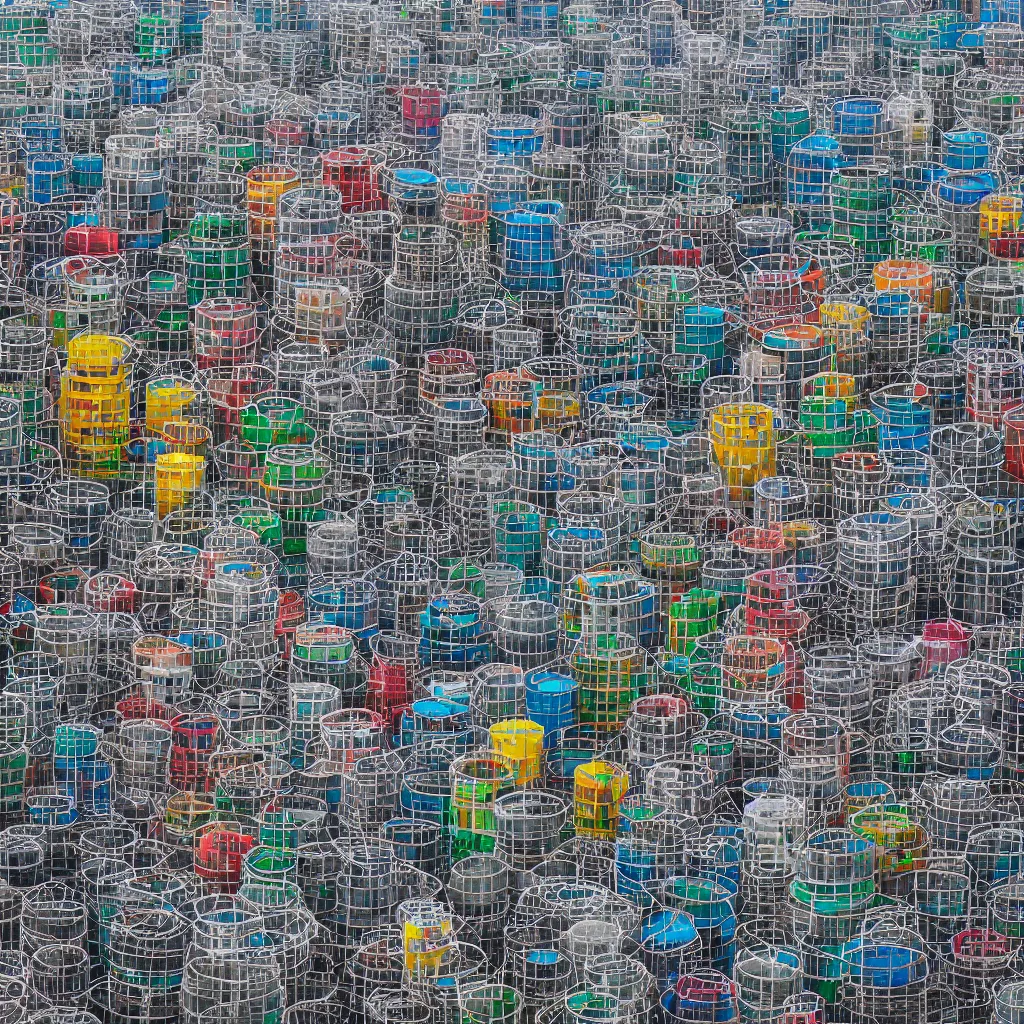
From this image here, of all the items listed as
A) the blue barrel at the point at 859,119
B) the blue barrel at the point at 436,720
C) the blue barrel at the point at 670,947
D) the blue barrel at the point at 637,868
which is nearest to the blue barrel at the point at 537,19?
the blue barrel at the point at 859,119

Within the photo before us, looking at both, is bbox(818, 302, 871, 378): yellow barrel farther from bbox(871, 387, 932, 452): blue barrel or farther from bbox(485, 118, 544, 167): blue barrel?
bbox(485, 118, 544, 167): blue barrel

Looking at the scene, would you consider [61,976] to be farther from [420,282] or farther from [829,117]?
[829,117]

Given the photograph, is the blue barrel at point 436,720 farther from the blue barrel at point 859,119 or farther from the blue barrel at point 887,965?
the blue barrel at point 859,119

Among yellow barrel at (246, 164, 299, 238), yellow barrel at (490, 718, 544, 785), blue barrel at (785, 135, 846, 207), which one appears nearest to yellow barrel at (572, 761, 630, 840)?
yellow barrel at (490, 718, 544, 785)

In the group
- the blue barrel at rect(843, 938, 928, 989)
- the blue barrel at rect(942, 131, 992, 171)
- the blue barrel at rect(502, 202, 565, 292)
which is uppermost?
the blue barrel at rect(942, 131, 992, 171)

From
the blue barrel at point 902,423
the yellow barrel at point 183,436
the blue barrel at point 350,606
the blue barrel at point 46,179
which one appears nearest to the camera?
the blue barrel at point 350,606

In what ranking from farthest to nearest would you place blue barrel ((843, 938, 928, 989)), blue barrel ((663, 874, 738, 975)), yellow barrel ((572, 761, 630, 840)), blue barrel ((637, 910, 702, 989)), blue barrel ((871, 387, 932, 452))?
blue barrel ((871, 387, 932, 452)) → yellow barrel ((572, 761, 630, 840)) → blue barrel ((663, 874, 738, 975)) → blue barrel ((637, 910, 702, 989)) → blue barrel ((843, 938, 928, 989))

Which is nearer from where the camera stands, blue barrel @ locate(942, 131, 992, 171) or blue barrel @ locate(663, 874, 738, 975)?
blue barrel @ locate(663, 874, 738, 975)
